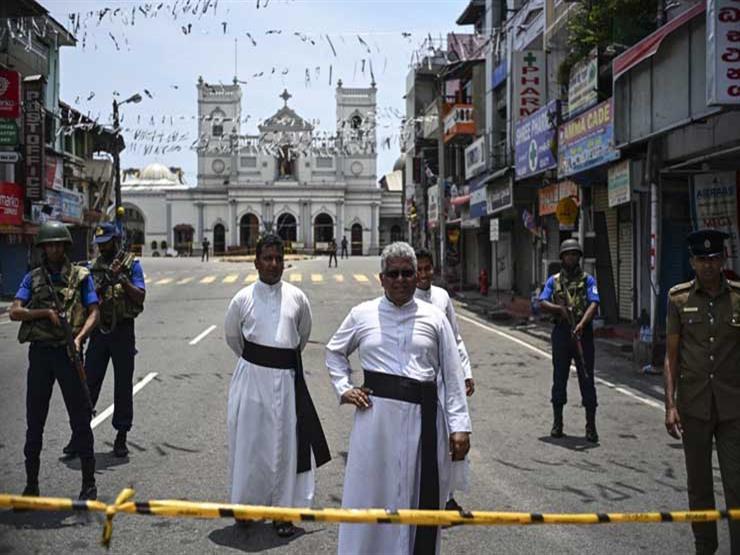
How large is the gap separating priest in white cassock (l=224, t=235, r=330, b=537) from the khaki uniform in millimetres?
2372

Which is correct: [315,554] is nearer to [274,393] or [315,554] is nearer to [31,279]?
[274,393]

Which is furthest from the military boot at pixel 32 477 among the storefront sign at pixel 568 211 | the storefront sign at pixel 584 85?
the storefront sign at pixel 568 211

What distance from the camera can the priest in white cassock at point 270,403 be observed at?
5.90 metres

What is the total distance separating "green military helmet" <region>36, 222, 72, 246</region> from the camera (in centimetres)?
639

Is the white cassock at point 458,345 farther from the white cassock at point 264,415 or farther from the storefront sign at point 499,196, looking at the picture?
the storefront sign at point 499,196

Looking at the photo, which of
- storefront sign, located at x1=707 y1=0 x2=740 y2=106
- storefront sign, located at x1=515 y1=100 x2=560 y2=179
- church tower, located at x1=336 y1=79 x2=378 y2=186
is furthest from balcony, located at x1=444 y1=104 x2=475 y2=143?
church tower, located at x1=336 y1=79 x2=378 y2=186

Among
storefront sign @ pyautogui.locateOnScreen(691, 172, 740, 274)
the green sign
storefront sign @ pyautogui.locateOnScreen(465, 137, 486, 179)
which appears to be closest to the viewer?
storefront sign @ pyautogui.locateOnScreen(691, 172, 740, 274)

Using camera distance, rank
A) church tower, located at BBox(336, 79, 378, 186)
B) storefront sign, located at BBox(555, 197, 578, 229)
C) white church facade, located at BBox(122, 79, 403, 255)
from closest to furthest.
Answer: storefront sign, located at BBox(555, 197, 578, 229) → church tower, located at BBox(336, 79, 378, 186) → white church facade, located at BBox(122, 79, 403, 255)

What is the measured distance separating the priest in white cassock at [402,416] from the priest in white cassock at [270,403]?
1.32m

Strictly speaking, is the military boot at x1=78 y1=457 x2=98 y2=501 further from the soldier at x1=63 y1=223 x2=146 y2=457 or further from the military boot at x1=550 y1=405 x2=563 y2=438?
the military boot at x1=550 y1=405 x2=563 y2=438

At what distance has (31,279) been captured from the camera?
21.2ft

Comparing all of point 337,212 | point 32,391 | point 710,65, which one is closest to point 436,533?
point 32,391

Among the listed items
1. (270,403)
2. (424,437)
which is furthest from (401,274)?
(270,403)

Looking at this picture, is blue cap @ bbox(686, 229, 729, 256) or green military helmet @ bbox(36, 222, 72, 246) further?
green military helmet @ bbox(36, 222, 72, 246)
